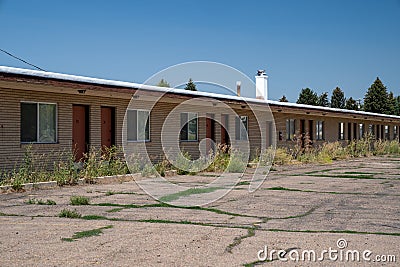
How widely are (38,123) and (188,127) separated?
27.3 ft

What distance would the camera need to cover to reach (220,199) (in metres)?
13.3

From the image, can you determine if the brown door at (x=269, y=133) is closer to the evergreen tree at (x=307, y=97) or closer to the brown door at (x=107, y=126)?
the brown door at (x=107, y=126)

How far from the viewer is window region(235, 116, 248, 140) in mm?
28234

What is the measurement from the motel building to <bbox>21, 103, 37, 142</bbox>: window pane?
0.09 ft

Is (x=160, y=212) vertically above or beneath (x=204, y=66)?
beneath

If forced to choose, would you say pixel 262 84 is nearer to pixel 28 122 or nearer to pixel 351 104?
pixel 28 122

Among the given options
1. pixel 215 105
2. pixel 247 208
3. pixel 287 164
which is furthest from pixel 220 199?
pixel 287 164

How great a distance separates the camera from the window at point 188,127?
79.4 feet

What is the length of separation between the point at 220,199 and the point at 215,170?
8.81 metres

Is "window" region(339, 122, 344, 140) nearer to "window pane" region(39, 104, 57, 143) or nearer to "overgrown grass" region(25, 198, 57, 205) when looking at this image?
"window pane" region(39, 104, 57, 143)

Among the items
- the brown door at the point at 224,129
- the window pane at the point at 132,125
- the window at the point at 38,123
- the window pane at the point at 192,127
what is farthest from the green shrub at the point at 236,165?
the window at the point at 38,123

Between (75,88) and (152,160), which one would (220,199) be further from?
(152,160)

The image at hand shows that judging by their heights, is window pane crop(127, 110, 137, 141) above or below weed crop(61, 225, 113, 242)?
above

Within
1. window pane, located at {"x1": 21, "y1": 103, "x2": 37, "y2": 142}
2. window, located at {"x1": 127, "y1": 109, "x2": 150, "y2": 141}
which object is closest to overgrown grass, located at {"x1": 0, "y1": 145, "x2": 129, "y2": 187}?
window pane, located at {"x1": 21, "y1": 103, "x2": 37, "y2": 142}
